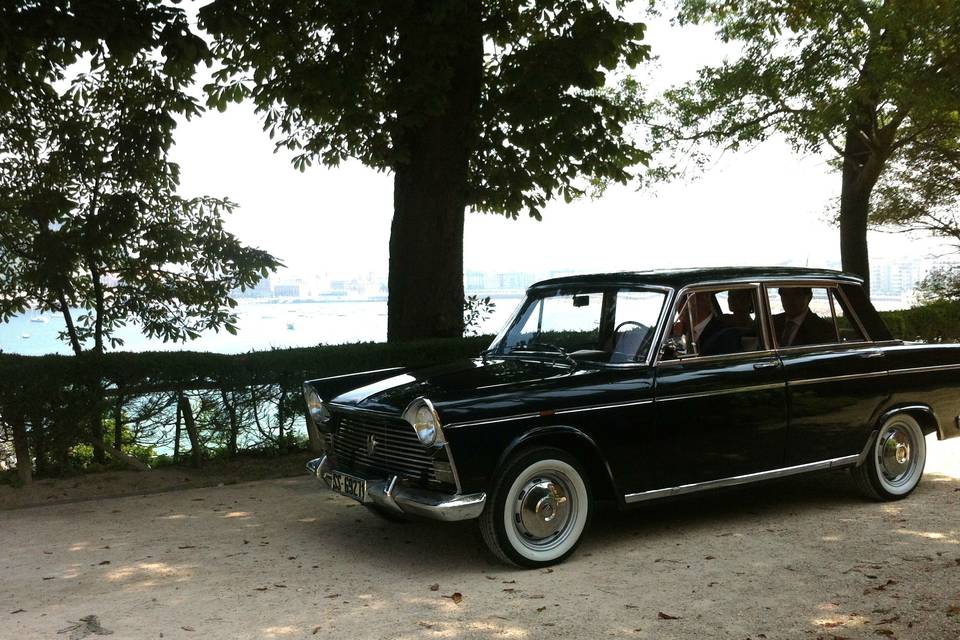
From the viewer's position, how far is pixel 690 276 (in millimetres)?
6871

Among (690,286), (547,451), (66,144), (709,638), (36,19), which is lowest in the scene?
(709,638)

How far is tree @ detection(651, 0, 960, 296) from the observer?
15211 mm

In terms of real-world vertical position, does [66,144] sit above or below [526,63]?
below

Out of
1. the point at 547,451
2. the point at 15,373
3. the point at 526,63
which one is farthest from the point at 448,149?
the point at 547,451

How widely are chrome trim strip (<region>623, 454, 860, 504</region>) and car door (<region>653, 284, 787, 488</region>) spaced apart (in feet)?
0.12

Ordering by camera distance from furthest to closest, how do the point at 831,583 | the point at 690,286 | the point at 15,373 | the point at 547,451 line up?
the point at 15,373 < the point at 690,286 < the point at 547,451 < the point at 831,583

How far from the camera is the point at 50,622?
17.3ft

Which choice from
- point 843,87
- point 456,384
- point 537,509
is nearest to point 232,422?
point 456,384

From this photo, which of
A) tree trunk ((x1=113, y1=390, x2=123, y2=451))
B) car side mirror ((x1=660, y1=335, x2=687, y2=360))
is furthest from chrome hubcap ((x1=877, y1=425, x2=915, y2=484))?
tree trunk ((x1=113, y1=390, x2=123, y2=451))

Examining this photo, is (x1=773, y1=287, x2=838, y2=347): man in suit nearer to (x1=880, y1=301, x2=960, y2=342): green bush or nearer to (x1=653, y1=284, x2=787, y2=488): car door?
(x1=653, y1=284, x2=787, y2=488): car door

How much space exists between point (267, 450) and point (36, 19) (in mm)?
4852

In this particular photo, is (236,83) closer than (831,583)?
No

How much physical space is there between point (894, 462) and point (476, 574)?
3891mm

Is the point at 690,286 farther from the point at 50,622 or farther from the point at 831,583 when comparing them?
the point at 50,622
